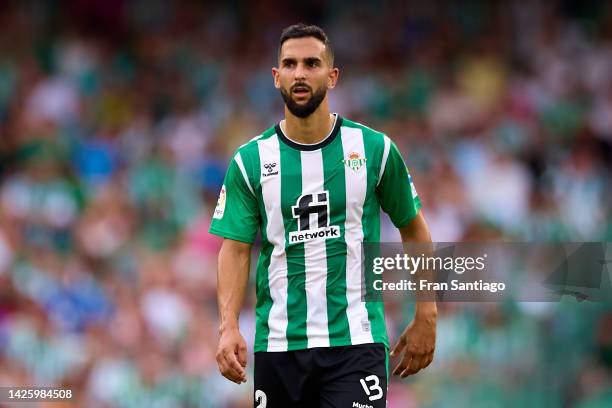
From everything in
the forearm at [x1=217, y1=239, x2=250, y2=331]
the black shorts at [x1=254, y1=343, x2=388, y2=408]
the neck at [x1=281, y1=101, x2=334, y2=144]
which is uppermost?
the neck at [x1=281, y1=101, x2=334, y2=144]

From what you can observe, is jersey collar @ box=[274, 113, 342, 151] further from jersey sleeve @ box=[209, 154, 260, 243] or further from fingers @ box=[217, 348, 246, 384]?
fingers @ box=[217, 348, 246, 384]

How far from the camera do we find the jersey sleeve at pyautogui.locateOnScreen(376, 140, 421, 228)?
5.82 m

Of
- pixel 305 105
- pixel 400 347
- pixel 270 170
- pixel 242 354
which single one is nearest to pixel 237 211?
pixel 270 170

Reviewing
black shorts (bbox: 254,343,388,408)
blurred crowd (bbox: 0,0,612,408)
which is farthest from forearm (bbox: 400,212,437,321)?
blurred crowd (bbox: 0,0,612,408)

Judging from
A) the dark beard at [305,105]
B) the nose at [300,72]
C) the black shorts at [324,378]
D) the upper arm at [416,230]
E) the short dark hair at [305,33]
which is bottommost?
the black shorts at [324,378]

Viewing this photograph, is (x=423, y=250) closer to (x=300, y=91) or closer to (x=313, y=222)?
(x=313, y=222)

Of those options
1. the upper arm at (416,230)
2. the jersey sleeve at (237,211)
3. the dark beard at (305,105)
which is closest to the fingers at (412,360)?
the upper arm at (416,230)

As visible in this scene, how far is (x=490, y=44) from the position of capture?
523 inches

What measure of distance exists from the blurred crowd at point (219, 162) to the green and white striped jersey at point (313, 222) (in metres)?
3.63

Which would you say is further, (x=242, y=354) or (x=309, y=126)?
(x=309, y=126)

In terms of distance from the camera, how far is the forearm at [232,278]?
5625 mm

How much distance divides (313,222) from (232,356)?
2.42ft

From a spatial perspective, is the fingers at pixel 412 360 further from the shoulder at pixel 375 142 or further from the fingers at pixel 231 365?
the shoulder at pixel 375 142

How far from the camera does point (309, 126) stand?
229 inches
